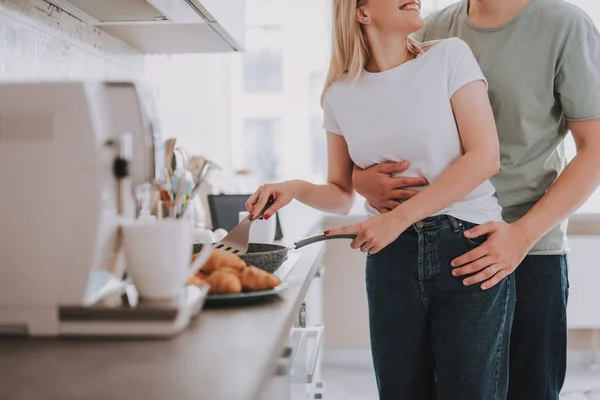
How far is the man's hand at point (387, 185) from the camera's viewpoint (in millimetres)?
1474

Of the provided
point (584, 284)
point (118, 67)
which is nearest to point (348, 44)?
point (118, 67)

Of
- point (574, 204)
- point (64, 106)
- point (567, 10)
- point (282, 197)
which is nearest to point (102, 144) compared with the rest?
point (64, 106)

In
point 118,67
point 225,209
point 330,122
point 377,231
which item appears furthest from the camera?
point 225,209

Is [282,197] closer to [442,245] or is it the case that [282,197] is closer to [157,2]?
[442,245]

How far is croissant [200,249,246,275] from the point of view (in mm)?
1230

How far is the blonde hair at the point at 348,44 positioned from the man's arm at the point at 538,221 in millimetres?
411

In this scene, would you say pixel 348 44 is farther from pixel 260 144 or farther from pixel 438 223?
pixel 260 144

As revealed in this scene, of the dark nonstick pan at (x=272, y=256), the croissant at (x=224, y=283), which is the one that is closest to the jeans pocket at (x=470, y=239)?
the dark nonstick pan at (x=272, y=256)

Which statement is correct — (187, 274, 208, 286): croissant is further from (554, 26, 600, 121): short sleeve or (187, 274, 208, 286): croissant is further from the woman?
(554, 26, 600, 121): short sleeve

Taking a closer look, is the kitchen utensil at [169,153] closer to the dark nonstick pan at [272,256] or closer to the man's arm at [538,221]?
the dark nonstick pan at [272,256]

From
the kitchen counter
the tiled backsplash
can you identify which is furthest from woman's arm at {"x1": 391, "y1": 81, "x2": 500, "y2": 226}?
the tiled backsplash

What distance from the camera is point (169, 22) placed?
6.27 feet

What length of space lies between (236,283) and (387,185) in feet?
1.57

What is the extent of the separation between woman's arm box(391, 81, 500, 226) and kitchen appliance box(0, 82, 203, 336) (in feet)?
1.96
